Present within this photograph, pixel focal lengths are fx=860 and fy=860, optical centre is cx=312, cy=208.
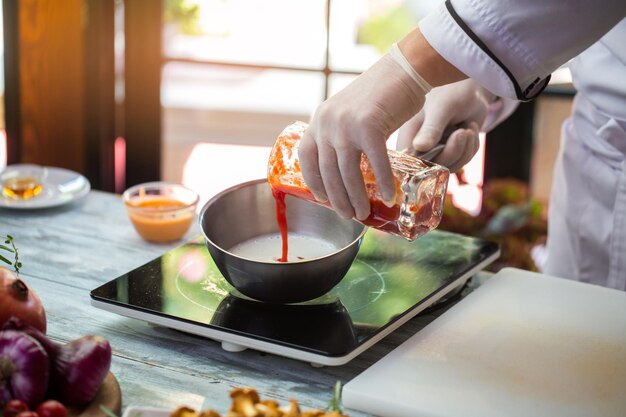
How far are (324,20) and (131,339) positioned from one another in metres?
1.57

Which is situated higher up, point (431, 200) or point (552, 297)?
point (431, 200)

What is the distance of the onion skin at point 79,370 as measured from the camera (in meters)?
0.88

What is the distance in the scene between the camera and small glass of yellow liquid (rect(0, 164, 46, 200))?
5.30 feet

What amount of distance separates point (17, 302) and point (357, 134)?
428 millimetres

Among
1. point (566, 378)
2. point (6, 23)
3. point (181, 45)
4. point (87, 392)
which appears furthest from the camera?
point (181, 45)

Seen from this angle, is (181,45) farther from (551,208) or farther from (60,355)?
(60,355)

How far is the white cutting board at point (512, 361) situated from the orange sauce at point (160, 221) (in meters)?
0.53

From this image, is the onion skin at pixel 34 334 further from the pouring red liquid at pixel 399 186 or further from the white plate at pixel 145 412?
the pouring red liquid at pixel 399 186

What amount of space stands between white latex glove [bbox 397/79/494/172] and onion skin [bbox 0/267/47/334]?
0.57 metres

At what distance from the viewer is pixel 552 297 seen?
123cm

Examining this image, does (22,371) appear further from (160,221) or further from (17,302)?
(160,221)

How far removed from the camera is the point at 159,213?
4.71ft

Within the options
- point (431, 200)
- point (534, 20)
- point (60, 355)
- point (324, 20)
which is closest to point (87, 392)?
point (60, 355)

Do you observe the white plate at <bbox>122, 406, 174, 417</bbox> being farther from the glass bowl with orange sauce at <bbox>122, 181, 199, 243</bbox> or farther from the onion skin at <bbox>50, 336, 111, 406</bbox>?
the glass bowl with orange sauce at <bbox>122, 181, 199, 243</bbox>
